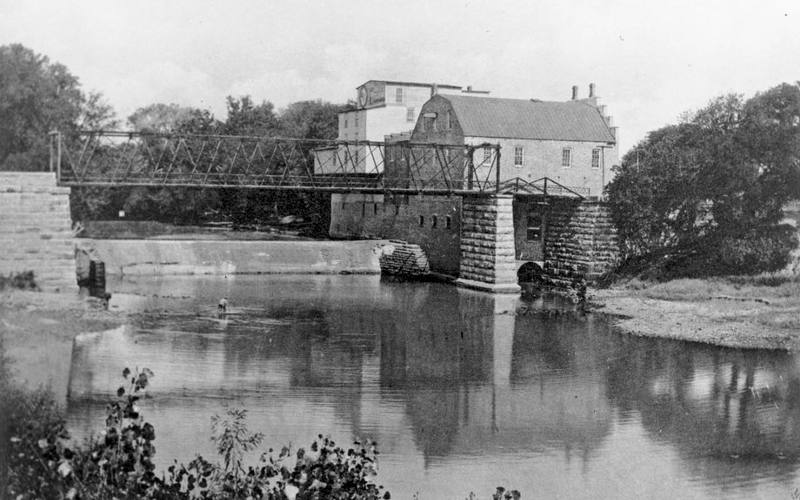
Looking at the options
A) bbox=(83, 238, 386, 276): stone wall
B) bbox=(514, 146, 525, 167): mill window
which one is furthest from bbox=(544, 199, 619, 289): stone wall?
bbox=(83, 238, 386, 276): stone wall

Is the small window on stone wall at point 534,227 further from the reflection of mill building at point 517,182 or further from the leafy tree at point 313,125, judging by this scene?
the leafy tree at point 313,125

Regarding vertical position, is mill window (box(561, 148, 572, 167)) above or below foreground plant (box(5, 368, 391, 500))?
above

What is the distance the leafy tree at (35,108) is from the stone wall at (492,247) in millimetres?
19988

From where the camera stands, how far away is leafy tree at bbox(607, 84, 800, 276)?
39.4m

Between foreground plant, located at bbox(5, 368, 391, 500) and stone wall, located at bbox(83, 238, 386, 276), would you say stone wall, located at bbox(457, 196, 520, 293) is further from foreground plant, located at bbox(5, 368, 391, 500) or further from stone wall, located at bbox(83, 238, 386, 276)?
foreground plant, located at bbox(5, 368, 391, 500)

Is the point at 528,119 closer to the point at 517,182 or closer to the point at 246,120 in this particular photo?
the point at 517,182

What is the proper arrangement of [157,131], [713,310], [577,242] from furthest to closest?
1. [157,131]
2. [577,242]
3. [713,310]

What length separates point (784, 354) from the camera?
28.9m

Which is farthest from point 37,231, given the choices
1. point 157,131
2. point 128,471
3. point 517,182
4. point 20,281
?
point 157,131

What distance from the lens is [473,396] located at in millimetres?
23016

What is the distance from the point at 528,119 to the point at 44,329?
35.6 m

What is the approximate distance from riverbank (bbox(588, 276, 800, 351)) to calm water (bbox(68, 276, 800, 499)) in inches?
60.7

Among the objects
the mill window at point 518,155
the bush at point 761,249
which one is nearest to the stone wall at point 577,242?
the mill window at point 518,155

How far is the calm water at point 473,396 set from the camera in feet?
54.3
